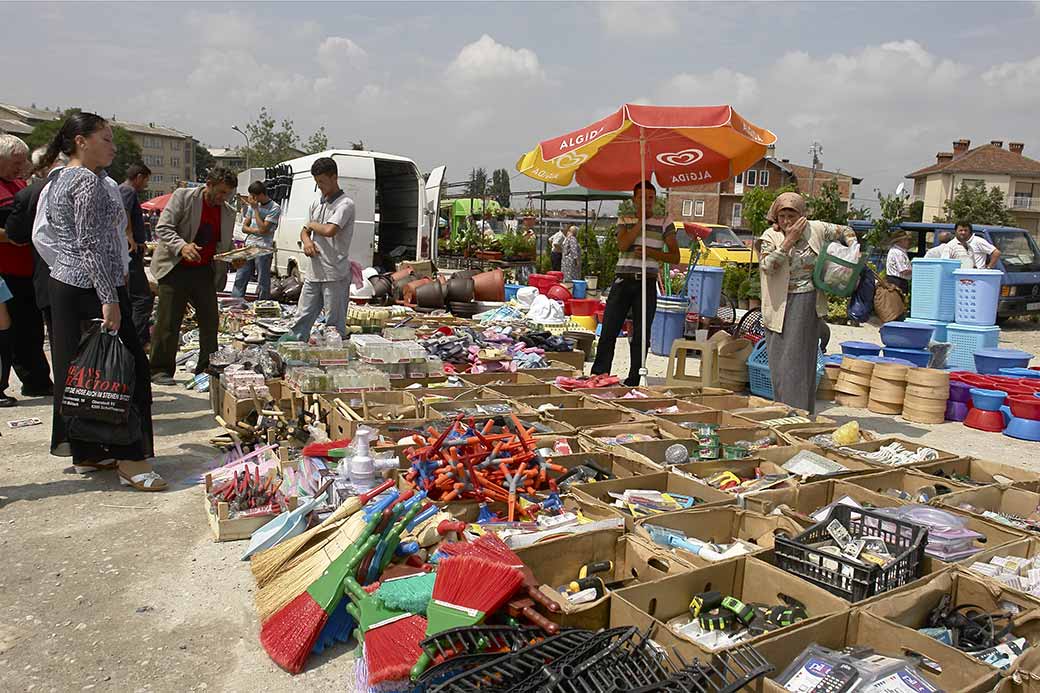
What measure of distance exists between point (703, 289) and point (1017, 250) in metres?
8.38

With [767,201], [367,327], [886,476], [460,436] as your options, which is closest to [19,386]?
[367,327]

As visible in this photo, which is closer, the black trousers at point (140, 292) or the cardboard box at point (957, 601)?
the cardboard box at point (957, 601)

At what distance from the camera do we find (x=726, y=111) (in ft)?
20.1

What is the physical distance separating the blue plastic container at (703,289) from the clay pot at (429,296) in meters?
3.81

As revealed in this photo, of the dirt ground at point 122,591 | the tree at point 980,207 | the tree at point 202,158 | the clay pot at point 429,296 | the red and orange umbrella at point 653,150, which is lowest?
the dirt ground at point 122,591

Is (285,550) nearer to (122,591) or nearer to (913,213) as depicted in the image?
(122,591)

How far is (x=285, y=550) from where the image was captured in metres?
3.22

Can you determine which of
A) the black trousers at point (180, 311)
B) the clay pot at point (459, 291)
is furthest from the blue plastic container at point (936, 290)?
the black trousers at point (180, 311)

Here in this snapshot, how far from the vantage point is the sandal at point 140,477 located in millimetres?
4367

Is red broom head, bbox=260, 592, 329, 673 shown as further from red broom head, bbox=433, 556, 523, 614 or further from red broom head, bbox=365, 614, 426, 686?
red broom head, bbox=433, 556, 523, 614

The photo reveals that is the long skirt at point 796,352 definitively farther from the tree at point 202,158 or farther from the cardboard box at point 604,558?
the tree at point 202,158

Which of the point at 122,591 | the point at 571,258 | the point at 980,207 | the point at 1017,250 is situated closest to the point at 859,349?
the point at 122,591

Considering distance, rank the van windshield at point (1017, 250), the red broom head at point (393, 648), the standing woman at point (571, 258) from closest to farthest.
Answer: the red broom head at point (393, 648) → the van windshield at point (1017, 250) → the standing woman at point (571, 258)

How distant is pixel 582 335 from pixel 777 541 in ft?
21.2
